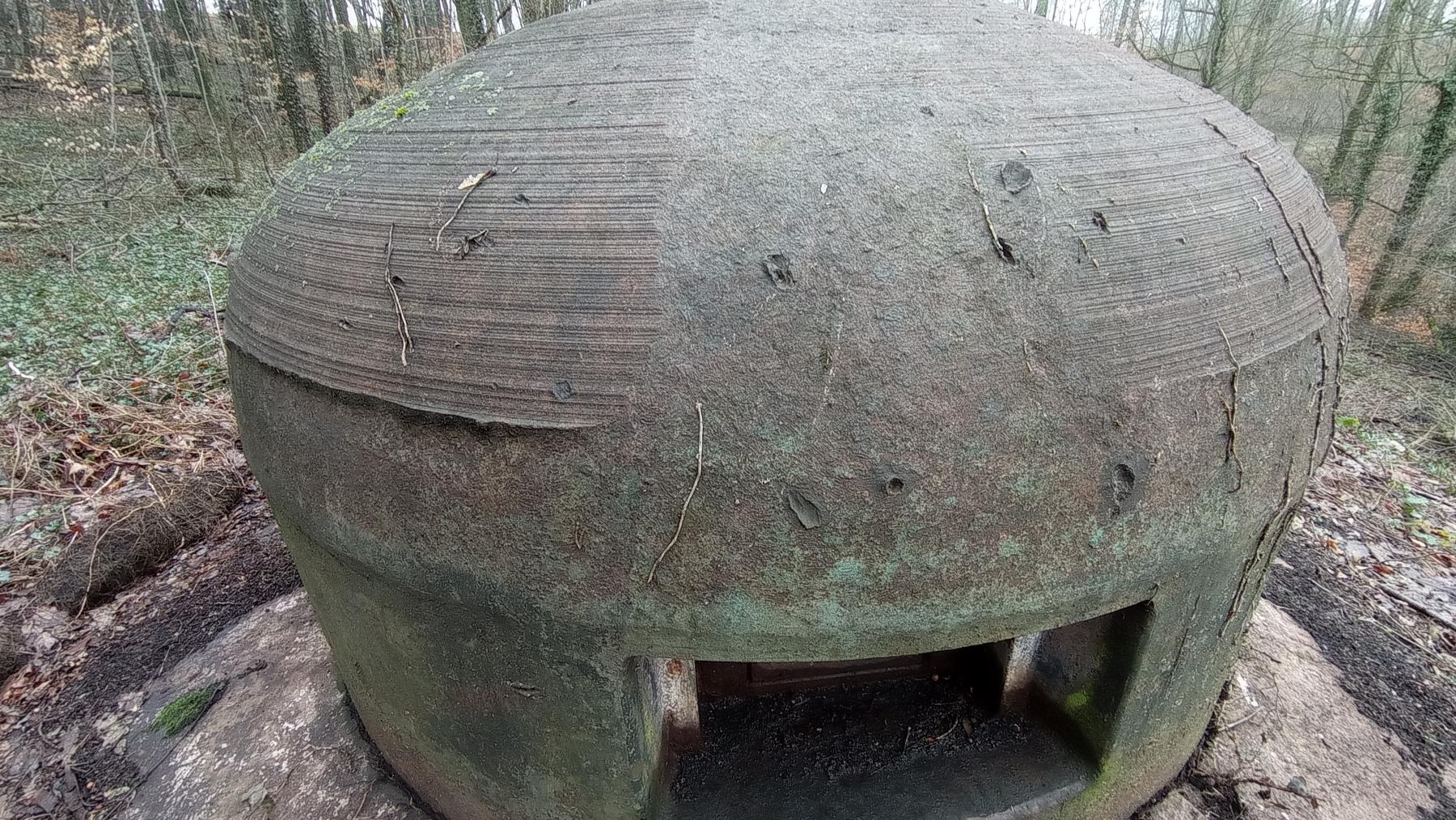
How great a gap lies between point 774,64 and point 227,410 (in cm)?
544

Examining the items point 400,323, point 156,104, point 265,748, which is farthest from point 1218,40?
point 156,104

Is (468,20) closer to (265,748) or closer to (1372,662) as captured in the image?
(265,748)

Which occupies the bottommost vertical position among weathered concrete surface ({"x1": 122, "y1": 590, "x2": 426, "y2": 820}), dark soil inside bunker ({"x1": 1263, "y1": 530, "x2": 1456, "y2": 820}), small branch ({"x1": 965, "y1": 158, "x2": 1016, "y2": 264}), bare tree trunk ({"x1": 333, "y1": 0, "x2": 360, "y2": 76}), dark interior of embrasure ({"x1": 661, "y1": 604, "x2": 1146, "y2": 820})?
dark soil inside bunker ({"x1": 1263, "y1": 530, "x2": 1456, "y2": 820})

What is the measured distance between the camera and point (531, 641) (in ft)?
5.39

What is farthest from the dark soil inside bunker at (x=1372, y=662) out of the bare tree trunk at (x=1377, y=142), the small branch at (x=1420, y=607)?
the bare tree trunk at (x=1377, y=142)

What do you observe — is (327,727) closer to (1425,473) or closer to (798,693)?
(798,693)

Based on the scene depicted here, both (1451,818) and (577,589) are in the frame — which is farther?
(1451,818)

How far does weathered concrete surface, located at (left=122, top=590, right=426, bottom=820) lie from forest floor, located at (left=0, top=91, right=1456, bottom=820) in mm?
23

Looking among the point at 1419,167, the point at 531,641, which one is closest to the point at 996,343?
the point at 531,641

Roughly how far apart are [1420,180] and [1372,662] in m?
8.02

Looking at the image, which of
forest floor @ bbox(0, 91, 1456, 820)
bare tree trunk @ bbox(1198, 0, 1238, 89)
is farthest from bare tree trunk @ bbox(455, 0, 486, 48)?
bare tree trunk @ bbox(1198, 0, 1238, 89)

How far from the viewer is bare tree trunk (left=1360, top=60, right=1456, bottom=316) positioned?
7.96m

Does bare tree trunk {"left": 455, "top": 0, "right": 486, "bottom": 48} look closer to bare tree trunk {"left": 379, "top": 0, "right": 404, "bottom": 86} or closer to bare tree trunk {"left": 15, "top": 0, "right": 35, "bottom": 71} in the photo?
bare tree trunk {"left": 379, "top": 0, "right": 404, "bottom": 86}

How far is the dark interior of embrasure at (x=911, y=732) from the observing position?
7.10 feet
